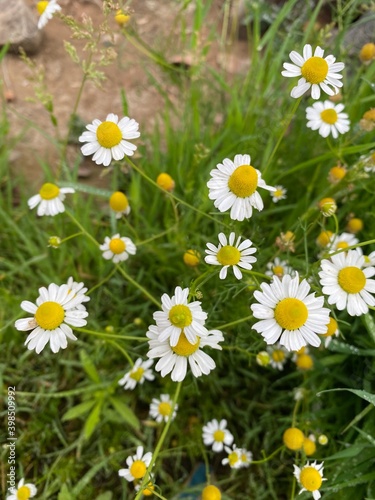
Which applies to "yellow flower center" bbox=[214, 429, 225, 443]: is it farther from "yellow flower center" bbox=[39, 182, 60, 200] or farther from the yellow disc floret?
"yellow flower center" bbox=[39, 182, 60, 200]

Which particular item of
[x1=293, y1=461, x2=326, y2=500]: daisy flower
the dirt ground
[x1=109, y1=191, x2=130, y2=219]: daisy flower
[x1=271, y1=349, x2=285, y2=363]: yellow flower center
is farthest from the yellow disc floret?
the dirt ground

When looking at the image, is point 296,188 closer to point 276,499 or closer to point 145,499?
point 276,499

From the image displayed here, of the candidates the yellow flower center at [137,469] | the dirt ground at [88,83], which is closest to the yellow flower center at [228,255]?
the yellow flower center at [137,469]

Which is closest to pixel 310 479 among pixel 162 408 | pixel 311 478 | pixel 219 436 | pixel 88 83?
pixel 311 478

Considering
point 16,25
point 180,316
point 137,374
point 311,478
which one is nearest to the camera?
point 180,316

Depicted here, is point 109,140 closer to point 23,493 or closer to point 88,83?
point 23,493

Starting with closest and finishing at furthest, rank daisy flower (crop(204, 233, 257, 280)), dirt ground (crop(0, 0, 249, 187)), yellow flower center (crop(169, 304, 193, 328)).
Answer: yellow flower center (crop(169, 304, 193, 328)) → daisy flower (crop(204, 233, 257, 280)) → dirt ground (crop(0, 0, 249, 187))
